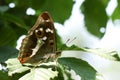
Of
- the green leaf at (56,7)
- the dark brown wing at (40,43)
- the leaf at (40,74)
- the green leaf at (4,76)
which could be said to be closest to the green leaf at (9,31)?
the green leaf at (56,7)

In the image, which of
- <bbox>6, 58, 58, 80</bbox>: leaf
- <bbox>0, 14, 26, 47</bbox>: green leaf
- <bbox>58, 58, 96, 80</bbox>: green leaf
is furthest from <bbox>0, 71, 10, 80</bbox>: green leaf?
<bbox>0, 14, 26, 47</bbox>: green leaf

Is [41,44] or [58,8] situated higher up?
[58,8]

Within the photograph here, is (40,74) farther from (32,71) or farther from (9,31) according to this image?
(9,31)

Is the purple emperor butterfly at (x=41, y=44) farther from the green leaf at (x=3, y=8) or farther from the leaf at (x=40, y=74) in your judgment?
the green leaf at (x=3, y=8)

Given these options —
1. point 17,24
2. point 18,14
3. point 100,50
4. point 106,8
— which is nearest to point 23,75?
point 100,50

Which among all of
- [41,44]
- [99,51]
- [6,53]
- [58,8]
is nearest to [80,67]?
[99,51]

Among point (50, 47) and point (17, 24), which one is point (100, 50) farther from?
point (17, 24)

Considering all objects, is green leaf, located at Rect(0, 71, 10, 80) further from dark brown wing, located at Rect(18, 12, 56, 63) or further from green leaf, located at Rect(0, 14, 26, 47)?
green leaf, located at Rect(0, 14, 26, 47)

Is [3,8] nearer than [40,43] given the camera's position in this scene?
No
